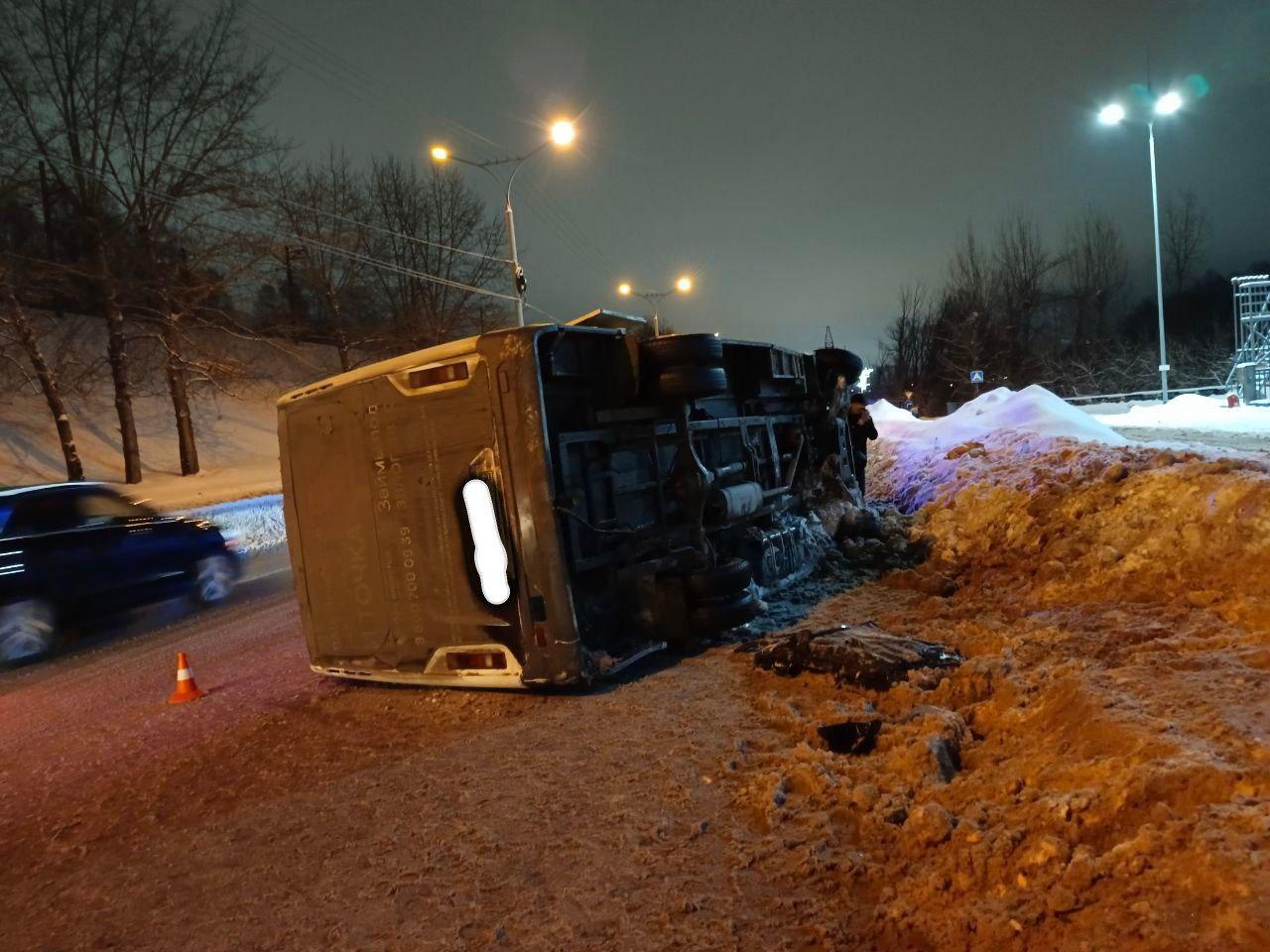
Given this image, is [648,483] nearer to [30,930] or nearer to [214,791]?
[214,791]

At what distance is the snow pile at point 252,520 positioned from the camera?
16484 millimetres

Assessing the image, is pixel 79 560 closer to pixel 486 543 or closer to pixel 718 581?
pixel 486 543

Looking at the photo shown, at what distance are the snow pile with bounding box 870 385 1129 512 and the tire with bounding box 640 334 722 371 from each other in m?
4.56

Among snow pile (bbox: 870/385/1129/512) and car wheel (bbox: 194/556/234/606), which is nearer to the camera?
snow pile (bbox: 870/385/1129/512)

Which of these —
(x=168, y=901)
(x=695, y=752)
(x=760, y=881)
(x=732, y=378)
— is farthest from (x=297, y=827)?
(x=732, y=378)

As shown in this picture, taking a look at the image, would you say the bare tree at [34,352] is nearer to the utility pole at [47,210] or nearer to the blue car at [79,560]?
the utility pole at [47,210]

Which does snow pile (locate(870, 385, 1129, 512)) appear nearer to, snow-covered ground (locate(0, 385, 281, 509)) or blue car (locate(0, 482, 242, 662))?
blue car (locate(0, 482, 242, 662))

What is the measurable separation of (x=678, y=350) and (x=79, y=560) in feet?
26.6

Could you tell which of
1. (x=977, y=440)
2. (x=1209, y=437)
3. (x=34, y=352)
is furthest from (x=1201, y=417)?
(x=34, y=352)

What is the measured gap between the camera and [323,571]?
6113 millimetres

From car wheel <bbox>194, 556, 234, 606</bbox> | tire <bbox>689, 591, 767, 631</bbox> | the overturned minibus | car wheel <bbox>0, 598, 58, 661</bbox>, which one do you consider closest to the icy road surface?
tire <bbox>689, 591, 767, 631</bbox>

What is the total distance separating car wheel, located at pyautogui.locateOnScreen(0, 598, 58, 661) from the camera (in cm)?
892

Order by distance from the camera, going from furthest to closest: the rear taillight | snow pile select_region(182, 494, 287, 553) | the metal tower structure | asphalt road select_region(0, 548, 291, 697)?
the metal tower structure < snow pile select_region(182, 494, 287, 553) < asphalt road select_region(0, 548, 291, 697) < the rear taillight

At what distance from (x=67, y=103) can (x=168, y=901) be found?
24985mm
